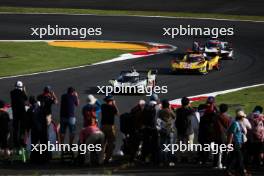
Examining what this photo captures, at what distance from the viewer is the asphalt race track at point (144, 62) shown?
32.6 meters

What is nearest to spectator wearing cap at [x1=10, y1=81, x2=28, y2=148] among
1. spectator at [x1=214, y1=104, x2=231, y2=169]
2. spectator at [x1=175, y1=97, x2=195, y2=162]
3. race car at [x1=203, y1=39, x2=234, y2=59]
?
spectator at [x1=175, y1=97, x2=195, y2=162]

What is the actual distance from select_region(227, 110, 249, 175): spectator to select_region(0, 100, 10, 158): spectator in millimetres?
5227

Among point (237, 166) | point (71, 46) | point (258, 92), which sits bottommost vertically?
point (237, 166)

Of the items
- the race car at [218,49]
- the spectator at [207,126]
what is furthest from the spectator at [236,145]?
the race car at [218,49]

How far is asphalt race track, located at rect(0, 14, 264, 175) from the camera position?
107ft

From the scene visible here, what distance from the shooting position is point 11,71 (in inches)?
1415

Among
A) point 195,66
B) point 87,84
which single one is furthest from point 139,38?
point 87,84

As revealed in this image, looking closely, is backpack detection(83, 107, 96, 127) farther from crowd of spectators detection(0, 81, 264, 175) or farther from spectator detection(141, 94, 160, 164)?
spectator detection(141, 94, 160, 164)

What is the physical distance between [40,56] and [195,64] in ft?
27.9

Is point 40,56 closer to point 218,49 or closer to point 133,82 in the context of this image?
point 218,49

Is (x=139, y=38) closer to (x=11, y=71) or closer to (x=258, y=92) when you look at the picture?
(x=11, y=71)

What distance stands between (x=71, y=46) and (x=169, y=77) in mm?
10727

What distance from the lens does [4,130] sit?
1925 cm

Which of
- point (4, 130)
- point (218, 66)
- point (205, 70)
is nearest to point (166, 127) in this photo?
point (4, 130)
